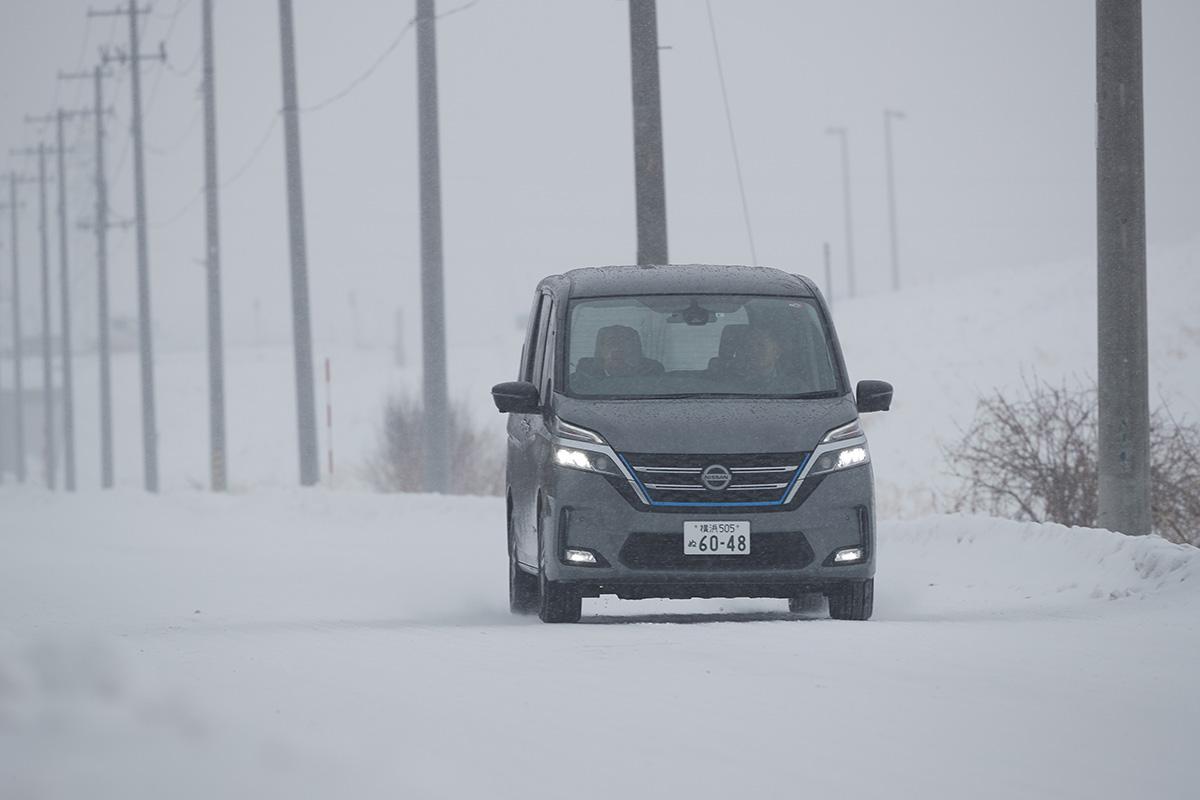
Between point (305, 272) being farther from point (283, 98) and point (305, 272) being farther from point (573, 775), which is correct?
point (573, 775)

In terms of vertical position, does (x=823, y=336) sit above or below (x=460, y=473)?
above

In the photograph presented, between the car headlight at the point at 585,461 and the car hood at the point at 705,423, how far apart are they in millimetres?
101

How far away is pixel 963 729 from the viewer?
22.3ft

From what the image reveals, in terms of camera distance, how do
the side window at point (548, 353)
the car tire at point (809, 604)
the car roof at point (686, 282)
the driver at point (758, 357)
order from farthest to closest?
the car tire at point (809, 604), the car roof at point (686, 282), the side window at point (548, 353), the driver at point (758, 357)

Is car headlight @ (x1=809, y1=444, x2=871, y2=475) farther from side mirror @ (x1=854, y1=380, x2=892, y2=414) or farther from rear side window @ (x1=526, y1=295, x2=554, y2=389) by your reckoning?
rear side window @ (x1=526, y1=295, x2=554, y2=389)

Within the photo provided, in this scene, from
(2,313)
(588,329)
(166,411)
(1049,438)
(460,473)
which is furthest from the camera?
(2,313)

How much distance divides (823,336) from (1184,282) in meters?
45.7

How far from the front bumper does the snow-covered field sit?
0.30m

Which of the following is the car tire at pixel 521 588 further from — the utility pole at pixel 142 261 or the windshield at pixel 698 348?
the utility pole at pixel 142 261

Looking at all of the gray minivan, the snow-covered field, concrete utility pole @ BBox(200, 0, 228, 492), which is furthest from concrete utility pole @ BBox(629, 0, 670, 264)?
concrete utility pole @ BBox(200, 0, 228, 492)

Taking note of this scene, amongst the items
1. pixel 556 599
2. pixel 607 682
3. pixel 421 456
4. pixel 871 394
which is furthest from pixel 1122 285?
pixel 421 456

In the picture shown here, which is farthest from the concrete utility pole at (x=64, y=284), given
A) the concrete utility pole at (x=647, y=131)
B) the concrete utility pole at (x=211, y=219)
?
the concrete utility pole at (x=647, y=131)

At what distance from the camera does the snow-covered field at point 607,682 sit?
599 centimetres

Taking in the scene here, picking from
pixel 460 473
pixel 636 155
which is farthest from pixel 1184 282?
pixel 636 155
